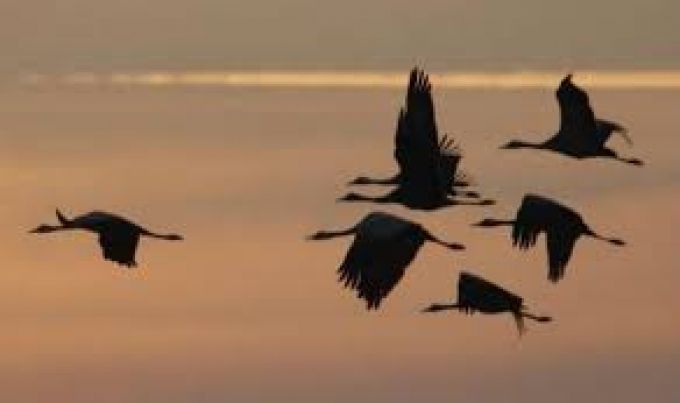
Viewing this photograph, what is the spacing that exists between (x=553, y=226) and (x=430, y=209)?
5.84 feet

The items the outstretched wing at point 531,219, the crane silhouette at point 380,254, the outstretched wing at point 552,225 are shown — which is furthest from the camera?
the outstretched wing at point 552,225

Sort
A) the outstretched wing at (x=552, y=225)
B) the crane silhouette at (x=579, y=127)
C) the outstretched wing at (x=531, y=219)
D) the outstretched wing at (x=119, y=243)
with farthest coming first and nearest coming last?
the crane silhouette at (x=579, y=127) → the outstretched wing at (x=552, y=225) → the outstretched wing at (x=531, y=219) → the outstretched wing at (x=119, y=243)

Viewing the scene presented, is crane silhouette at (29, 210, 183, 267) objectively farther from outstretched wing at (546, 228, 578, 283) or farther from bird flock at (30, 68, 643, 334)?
outstretched wing at (546, 228, 578, 283)

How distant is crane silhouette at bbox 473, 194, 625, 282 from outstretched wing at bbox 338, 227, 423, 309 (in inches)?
65.5

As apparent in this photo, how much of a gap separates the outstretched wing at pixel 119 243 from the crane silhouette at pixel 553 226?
5.31 meters

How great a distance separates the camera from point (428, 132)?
29.9m

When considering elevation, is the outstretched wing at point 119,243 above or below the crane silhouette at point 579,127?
below

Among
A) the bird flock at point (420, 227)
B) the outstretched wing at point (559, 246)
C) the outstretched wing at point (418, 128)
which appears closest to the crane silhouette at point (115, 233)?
the bird flock at point (420, 227)

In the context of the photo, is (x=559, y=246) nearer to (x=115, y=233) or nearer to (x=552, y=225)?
(x=552, y=225)

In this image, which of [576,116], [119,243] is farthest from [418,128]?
[119,243]

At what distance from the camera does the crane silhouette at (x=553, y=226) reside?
30266 millimetres

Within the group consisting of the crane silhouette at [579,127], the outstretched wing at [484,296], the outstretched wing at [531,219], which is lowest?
the outstretched wing at [484,296]

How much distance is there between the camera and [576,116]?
32.7 metres

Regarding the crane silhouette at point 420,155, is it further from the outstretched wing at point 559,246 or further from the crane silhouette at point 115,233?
the crane silhouette at point 115,233
